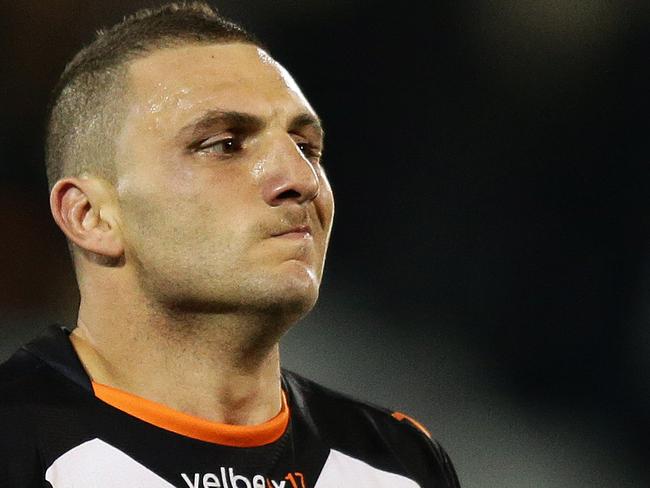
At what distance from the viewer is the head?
1609mm

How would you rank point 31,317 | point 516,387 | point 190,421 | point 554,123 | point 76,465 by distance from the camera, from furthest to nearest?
point 554,123 < point 516,387 < point 31,317 < point 190,421 < point 76,465

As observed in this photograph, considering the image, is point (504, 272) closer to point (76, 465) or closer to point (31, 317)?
point (31, 317)

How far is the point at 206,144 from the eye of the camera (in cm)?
165

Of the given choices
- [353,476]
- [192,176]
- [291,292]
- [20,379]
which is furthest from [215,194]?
[353,476]

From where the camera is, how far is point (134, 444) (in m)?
1.60

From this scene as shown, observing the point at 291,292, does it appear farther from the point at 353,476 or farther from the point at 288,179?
the point at 353,476

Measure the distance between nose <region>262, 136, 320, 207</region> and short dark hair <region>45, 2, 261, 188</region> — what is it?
258 mm

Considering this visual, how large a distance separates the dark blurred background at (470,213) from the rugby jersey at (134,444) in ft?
5.44

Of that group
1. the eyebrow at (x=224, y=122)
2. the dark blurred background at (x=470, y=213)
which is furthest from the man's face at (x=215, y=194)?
the dark blurred background at (x=470, y=213)

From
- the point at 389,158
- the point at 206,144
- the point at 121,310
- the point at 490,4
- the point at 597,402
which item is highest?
the point at 490,4

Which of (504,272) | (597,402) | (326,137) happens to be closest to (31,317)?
(326,137)

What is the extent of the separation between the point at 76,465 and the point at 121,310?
0.91 ft

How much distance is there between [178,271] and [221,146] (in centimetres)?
21

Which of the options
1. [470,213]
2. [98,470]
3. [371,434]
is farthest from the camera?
[470,213]
